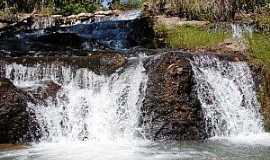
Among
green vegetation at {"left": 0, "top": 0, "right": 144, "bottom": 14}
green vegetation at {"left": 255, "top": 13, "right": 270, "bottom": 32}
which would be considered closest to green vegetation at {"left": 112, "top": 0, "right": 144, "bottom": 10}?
green vegetation at {"left": 0, "top": 0, "right": 144, "bottom": 14}

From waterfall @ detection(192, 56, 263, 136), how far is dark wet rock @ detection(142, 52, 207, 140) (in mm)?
527

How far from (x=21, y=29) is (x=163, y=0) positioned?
6.19 meters

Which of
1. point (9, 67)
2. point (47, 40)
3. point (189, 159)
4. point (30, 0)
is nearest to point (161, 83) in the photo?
point (189, 159)

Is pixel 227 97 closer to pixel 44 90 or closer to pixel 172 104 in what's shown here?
pixel 172 104

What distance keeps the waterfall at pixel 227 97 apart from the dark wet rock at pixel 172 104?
1.73 feet

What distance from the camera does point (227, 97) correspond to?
622 inches

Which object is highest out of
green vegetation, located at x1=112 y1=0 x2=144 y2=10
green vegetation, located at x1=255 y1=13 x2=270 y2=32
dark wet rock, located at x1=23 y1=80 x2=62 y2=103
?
green vegetation, located at x1=112 y1=0 x2=144 y2=10

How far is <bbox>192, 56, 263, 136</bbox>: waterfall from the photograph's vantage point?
1515 centimetres

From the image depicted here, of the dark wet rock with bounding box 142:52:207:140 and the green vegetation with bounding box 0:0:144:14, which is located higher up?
the green vegetation with bounding box 0:0:144:14

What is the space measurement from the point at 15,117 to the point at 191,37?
770 cm

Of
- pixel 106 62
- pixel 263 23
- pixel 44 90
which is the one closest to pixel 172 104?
pixel 106 62

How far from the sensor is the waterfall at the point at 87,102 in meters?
14.5

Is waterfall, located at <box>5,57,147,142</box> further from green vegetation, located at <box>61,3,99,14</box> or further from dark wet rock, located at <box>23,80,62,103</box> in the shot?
green vegetation, located at <box>61,3,99,14</box>

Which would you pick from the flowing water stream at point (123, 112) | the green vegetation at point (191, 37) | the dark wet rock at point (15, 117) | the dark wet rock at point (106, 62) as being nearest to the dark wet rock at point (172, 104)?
the flowing water stream at point (123, 112)
